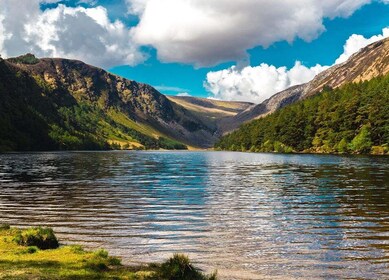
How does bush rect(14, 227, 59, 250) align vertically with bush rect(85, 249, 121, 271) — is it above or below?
above

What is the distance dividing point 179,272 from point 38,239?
9.53m

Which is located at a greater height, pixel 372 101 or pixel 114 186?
pixel 372 101

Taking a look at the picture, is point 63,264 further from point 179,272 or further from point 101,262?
point 179,272

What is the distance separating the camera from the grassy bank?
616 inches

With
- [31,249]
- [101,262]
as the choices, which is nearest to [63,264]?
[101,262]

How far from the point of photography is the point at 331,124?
628 feet

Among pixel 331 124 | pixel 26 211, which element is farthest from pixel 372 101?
pixel 26 211

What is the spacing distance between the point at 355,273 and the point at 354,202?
22639 millimetres

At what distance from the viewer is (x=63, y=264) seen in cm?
1744

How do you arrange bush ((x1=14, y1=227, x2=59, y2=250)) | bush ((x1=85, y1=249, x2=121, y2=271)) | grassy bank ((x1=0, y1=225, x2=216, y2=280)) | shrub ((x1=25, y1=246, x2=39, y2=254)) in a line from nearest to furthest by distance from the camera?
grassy bank ((x1=0, y1=225, x2=216, y2=280)) < bush ((x1=85, y1=249, x2=121, y2=271)) < shrub ((x1=25, y1=246, x2=39, y2=254)) < bush ((x1=14, y1=227, x2=59, y2=250))

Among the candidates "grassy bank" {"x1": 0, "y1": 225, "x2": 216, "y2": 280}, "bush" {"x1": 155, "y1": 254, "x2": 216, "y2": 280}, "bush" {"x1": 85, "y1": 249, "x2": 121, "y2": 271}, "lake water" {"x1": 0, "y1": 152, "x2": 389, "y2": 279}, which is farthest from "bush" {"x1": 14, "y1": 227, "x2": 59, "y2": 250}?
"bush" {"x1": 155, "y1": 254, "x2": 216, "y2": 280}

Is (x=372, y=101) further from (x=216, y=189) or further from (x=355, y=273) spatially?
(x=355, y=273)

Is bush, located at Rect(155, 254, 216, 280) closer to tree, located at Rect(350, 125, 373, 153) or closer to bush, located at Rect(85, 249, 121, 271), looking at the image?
bush, located at Rect(85, 249, 121, 271)

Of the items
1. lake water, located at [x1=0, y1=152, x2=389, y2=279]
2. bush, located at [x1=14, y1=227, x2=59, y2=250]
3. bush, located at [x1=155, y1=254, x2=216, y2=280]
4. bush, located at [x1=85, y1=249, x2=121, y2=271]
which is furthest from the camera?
bush, located at [x1=14, y1=227, x2=59, y2=250]
